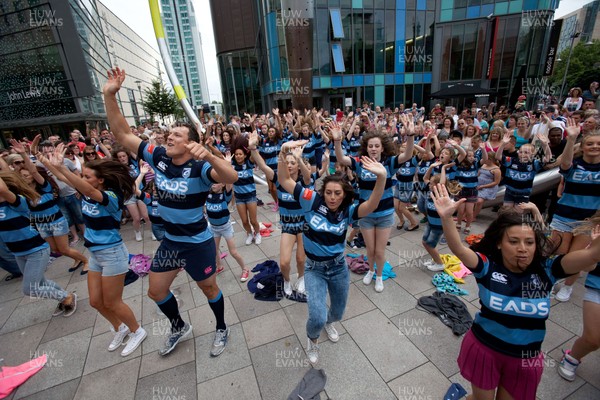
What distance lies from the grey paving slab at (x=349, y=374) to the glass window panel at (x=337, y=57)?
78.5ft

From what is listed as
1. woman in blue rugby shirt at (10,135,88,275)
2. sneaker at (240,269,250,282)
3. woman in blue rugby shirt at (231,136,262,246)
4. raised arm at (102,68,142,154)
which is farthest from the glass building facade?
raised arm at (102,68,142,154)

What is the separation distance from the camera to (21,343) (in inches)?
147

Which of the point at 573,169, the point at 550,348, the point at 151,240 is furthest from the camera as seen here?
the point at 151,240

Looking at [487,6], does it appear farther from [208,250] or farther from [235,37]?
[208,250]

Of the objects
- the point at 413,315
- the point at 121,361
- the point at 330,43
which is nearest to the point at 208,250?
the point at 121,361

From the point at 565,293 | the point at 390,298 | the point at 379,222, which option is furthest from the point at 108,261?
the point at 565,293

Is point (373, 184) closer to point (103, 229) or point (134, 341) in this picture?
point (103, 229)

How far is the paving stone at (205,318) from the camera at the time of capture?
3.67m

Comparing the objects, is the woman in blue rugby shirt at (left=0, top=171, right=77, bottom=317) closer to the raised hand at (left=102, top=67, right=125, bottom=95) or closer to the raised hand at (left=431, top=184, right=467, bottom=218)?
the raised hand at (left=102, top=67, right=125, bottom=95)

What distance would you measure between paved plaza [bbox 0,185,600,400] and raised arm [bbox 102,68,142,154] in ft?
8.28

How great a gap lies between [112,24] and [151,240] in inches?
1991

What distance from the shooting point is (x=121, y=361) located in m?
3.26

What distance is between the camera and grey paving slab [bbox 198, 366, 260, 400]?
2744 mm

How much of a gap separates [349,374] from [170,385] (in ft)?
6.25
